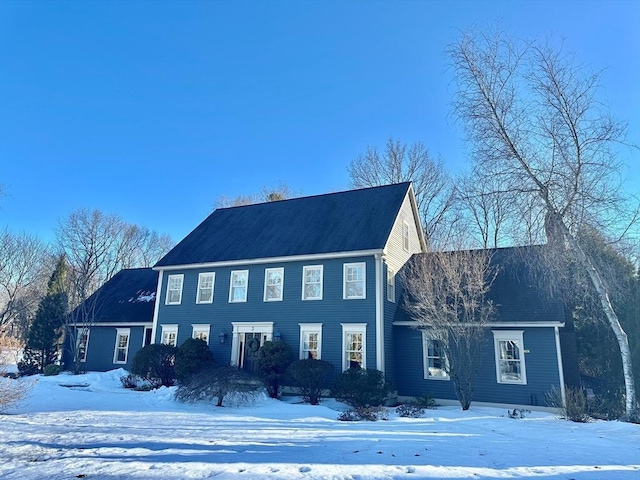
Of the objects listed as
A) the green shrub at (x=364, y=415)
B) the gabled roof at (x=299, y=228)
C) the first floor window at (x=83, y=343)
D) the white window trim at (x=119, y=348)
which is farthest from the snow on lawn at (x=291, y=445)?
the first floor window at (x=83, y=343)

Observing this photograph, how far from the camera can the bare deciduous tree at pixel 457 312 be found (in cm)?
1303

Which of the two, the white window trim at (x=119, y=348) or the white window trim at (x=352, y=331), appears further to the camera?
the white window trim at (x=119, y=348)

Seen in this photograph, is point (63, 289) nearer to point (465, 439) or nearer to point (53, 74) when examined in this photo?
point (53, 74)

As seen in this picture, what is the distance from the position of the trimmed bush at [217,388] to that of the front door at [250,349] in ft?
11.2

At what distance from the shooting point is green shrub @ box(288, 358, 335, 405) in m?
13.7

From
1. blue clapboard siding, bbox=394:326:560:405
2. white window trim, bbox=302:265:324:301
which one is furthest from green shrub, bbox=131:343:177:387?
blue clapboard siding, bbox=394:326:560:405

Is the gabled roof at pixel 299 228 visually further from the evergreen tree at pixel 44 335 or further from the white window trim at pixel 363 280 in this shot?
the evergreen tree at pixel 44 335

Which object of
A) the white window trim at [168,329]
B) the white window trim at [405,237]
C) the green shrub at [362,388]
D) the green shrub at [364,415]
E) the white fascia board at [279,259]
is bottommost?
the green shrub at [364,415]

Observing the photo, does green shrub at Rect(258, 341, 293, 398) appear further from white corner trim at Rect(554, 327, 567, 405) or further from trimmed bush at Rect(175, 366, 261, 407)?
white corner trim at Rect(554, 327, 567, 405)

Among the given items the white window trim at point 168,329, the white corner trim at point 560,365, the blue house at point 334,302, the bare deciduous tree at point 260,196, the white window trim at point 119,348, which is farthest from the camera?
the bare deciduous tree at point 260,196

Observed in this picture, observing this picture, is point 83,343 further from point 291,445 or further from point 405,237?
point 291,445

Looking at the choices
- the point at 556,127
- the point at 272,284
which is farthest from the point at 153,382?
the point at 556,127

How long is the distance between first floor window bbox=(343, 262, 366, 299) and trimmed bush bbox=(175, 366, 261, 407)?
497 cm

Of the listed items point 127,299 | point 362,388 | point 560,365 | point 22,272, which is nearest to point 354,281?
point 362,388
